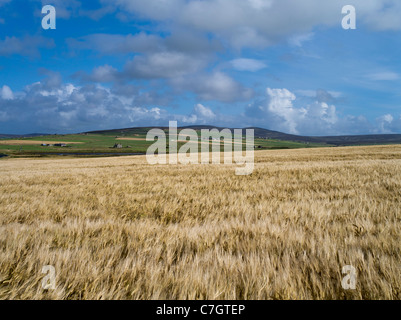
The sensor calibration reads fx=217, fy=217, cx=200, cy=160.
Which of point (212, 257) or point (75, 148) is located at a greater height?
point (75, 148)

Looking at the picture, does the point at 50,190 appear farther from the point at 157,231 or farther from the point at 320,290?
the point at 320,290

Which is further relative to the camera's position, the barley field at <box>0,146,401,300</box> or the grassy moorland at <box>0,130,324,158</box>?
the grassy moorland at <box>0,130,324,158</box>

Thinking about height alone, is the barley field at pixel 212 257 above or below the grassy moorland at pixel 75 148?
below

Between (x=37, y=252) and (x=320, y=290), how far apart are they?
257cm

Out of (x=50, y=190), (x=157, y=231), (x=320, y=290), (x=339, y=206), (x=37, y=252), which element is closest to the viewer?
(x=320, y=290)

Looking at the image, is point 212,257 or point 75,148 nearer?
point 212,257

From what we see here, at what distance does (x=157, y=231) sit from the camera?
2918 millimetres

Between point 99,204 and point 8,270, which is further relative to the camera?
point 99,204

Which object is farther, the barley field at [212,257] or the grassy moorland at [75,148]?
the grassy moorland at [75,148]

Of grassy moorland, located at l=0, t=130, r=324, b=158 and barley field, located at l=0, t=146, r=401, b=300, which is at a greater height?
grassy moorland, located at l=0, t=130, r=324, b=158

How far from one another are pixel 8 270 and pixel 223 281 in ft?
5.96

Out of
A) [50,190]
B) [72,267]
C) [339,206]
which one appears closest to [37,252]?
[72,267]

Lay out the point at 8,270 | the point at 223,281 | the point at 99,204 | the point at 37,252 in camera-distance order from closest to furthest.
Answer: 1. the point at 223,281
2. the point at 8,270
3. the point at 37,252
4. the point at 99,204
